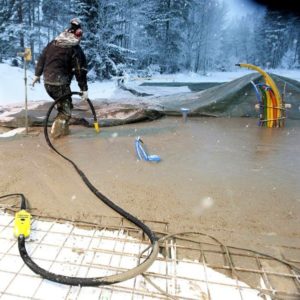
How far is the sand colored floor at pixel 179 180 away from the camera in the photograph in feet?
6.65

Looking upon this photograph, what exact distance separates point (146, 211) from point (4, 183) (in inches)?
50.9

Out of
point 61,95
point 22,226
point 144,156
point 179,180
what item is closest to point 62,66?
point 61,95

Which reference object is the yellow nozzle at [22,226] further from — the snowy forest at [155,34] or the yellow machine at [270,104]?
the snowy forest at [155,34]

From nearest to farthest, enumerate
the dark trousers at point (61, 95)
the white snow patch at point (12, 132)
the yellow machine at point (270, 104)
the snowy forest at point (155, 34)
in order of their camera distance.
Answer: the dark trousers at point (61, 95), the white snow patch at point (12, 132), the yellow machine at point (270, 104), the snowy forest at point (155, 34)

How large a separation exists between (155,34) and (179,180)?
18.4 meters

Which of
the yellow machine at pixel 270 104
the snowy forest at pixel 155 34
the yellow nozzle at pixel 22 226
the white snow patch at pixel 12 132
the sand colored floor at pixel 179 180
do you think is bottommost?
the white snow patch at pixel 12 132

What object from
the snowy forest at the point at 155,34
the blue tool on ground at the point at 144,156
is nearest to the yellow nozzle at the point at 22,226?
the blue tool on ground at the point at 144,156

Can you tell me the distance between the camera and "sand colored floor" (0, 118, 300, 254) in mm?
2027

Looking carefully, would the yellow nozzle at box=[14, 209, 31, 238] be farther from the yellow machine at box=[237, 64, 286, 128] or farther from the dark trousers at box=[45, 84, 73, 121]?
the yellow machine at box=[237, 64, 286, 128]

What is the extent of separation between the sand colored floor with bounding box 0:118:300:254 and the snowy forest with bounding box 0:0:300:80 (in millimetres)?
10604

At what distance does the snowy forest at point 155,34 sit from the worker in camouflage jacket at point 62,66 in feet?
33.3

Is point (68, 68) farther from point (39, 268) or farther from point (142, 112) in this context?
point (39, 268)

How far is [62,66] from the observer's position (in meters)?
3.71

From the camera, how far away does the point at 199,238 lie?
6.00 feet
